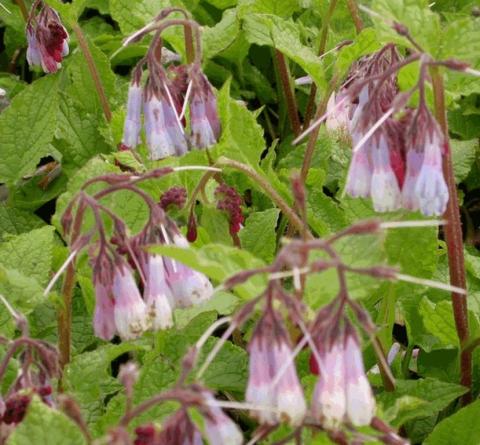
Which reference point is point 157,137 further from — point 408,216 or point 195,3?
point 195,3

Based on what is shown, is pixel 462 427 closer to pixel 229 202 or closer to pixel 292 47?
pixel 229 202

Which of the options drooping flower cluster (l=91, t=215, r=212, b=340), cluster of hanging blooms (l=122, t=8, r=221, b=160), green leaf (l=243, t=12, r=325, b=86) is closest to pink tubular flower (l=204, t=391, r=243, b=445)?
drooping flower cluster (l=91, t=215, r=212, b=340)

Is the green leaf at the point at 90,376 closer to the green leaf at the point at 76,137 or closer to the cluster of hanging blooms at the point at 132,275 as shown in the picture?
the cluster of hanging blooms at the point at 132,275

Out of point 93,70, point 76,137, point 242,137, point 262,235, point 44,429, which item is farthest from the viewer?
point 76,137

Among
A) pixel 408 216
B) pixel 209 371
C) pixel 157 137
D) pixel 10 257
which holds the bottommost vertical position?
pixel 209 371

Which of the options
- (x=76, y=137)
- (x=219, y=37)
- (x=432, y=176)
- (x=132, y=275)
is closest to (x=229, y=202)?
(x=132, y=275)

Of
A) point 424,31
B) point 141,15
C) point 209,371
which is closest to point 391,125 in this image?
point 424,31
